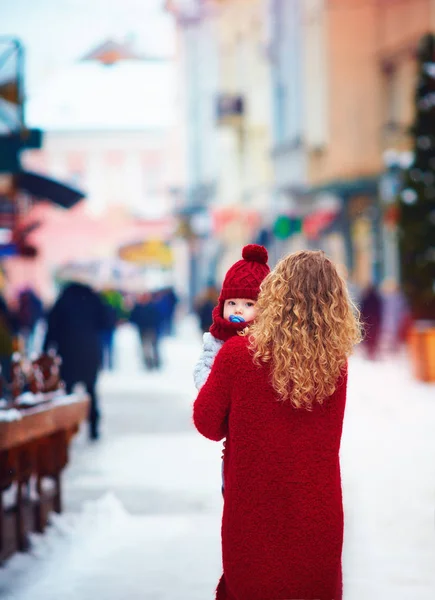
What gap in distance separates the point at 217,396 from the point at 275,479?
0.30 m

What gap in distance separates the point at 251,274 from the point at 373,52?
93.7ft

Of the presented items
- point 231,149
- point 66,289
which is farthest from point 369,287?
point 231,149

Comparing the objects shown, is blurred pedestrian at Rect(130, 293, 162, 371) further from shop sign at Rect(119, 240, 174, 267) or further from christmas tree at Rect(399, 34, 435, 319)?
shop sign at Rect(119, 240, 174, 267)

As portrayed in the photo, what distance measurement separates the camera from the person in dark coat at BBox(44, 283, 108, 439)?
13344 millimetres

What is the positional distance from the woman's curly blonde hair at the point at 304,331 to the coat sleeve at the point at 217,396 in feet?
0.30

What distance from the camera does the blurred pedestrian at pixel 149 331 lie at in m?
25.7

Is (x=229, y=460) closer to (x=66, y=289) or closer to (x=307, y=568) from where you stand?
(x=307, y=568)

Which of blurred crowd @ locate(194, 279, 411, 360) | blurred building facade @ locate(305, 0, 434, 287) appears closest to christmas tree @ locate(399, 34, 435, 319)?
blurred crowd @ locate(194, 279, 411, 360)

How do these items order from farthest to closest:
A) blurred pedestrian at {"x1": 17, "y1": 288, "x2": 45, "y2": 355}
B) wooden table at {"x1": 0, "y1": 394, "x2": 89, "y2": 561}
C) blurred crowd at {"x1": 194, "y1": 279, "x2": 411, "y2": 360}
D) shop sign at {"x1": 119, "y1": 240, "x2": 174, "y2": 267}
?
shop sign at {"x1": 119, "y1": 240, "x2": 174, "y2": 267} → blurred pedestrian at {"x1": 17, "y1": 288, "x2": 45, "y2": 355} → blurred crowd at {"x1": 194, "y1": 279, "x2": 411, "y2": 360} → wooden table at {"x1": 0, "y1": 394, "x2": 89, "y2": 561}

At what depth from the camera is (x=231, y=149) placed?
50250 mm

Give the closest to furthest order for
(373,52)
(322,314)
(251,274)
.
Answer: (322,314) < (251,274) < (373,52)

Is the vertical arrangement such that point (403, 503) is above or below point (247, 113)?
below

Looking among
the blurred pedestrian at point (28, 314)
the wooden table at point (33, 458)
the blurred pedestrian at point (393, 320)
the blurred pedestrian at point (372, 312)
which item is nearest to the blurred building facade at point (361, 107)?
the blurred pedestrian at point (393, 320)

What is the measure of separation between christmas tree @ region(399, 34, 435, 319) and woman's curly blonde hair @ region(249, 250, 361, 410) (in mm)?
16015
